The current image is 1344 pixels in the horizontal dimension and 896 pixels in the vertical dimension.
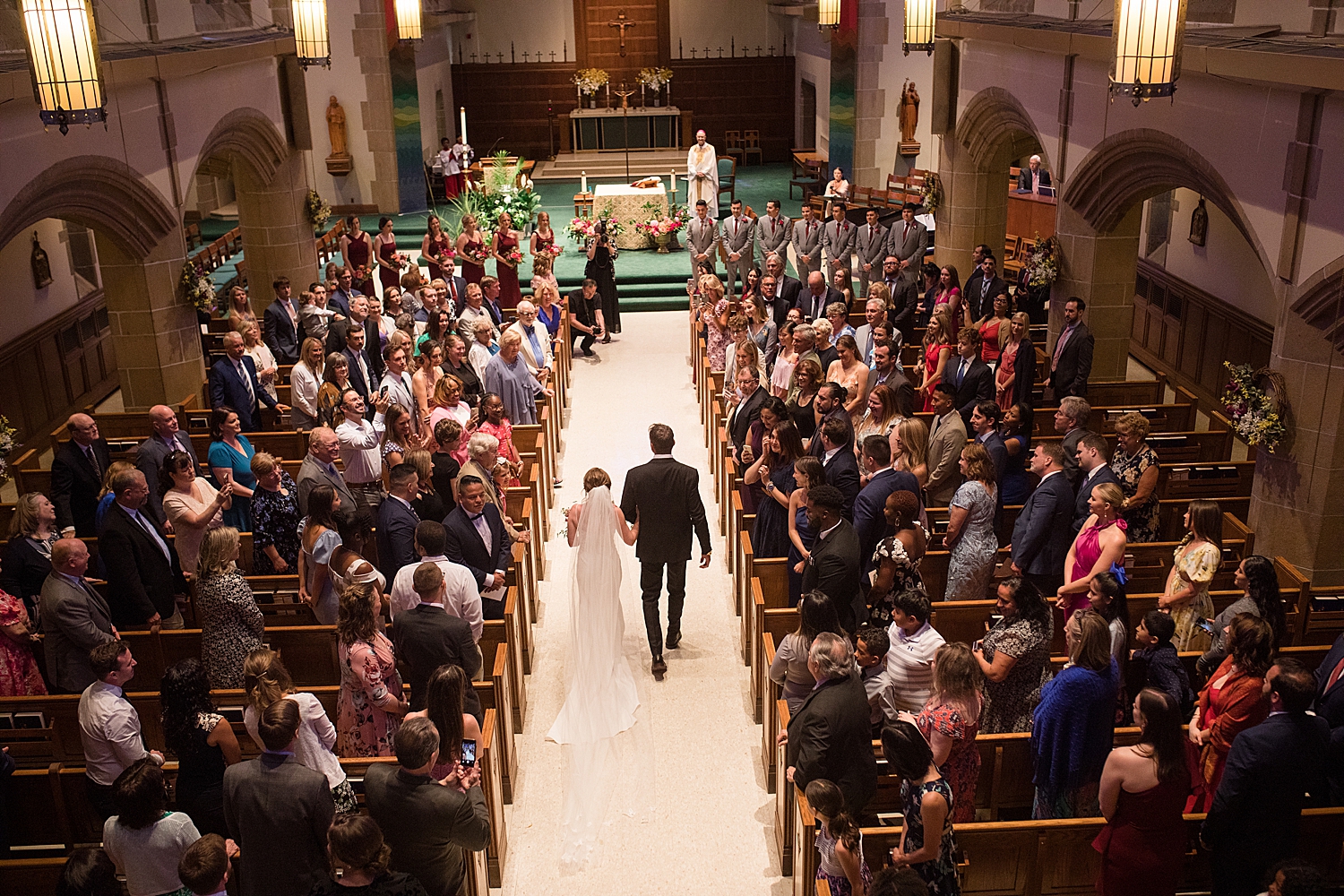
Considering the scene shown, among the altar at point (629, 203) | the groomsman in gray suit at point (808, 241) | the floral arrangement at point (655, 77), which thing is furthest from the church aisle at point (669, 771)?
the floral arrangement at point (655, 77)

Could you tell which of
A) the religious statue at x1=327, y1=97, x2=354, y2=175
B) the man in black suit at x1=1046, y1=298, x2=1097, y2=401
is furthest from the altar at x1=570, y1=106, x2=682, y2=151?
the man in black suit at x1=1046, y1=298, x2=1097, y2=401

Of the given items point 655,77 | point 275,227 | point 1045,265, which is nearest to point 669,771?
point 1045,265

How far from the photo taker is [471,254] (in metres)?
12.1

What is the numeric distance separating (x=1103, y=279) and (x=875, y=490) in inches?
217

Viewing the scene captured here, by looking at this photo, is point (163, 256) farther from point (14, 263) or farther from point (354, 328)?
point (354, 328)

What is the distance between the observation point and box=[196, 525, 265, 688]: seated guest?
4965 mm

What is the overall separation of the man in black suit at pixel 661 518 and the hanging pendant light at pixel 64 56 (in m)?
3.37

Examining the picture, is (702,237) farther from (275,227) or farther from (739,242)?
(275,227)

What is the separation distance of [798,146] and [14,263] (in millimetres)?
14788

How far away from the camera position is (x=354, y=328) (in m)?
7.98

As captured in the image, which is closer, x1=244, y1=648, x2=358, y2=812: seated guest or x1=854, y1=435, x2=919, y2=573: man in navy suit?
x1=244, y1=648, x2=358, y2=812: seated guest

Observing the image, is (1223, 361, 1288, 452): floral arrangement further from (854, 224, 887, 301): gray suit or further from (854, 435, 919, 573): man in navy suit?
(854, 224, 887, 301): gray suit

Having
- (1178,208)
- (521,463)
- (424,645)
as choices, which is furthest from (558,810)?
(1178,208)

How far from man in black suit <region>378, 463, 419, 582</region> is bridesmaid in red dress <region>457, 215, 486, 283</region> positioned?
261 inches
